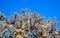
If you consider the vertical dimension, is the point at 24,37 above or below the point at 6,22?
below

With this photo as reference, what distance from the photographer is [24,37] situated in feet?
30.0

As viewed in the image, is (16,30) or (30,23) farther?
(30,23)

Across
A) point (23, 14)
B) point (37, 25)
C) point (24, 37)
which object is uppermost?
point (23, 14)

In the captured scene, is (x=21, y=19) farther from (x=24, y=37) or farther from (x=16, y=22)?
(x=24, y=37)

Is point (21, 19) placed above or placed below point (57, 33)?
above

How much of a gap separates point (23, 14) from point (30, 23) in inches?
32.5

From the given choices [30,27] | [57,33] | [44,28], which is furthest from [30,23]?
[57,33]

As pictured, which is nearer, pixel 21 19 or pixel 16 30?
pixel 16 30

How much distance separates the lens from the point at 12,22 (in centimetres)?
972

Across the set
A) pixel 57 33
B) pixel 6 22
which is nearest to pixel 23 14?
pixel 6 22

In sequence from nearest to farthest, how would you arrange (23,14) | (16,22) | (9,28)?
(9,28)
(16,22)
(23,14)

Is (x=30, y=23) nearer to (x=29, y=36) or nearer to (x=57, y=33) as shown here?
(x=29, y=36)

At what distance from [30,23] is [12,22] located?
37.1 inches

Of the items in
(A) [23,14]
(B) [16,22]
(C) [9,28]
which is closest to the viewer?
(C) [9,28]
